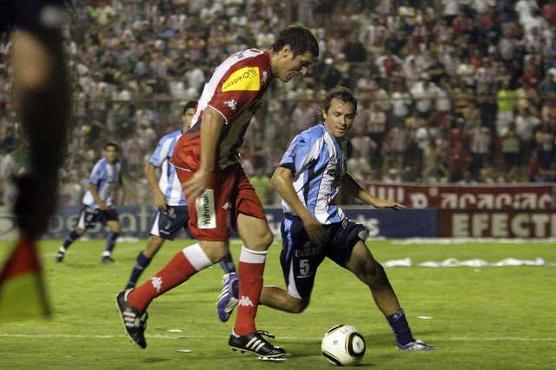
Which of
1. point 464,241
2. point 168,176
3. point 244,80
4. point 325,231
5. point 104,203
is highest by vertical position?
point 244,80

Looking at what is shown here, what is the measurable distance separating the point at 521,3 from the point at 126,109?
30.0 ft

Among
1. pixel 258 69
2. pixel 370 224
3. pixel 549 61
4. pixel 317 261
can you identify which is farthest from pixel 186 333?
pixel 549 61

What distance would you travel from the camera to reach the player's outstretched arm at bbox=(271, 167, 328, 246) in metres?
7.84

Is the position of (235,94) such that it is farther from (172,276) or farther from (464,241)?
(464,241)

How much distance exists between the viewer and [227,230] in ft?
25.4

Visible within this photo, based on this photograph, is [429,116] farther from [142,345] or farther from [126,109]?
[142,345]

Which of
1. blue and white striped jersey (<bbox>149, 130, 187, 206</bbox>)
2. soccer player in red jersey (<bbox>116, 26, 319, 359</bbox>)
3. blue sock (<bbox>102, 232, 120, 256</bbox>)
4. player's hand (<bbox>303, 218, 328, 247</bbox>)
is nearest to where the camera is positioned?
soccer player in red jersey (<bbox>116, 26, 319, 359</bbox>)

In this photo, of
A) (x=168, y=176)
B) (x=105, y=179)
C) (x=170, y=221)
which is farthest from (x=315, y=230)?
(x=105, y=179)

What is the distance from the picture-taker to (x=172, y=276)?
769cm

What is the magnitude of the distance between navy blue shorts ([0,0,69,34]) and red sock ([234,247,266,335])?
5582 mm

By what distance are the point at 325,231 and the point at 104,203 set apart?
34.5ft

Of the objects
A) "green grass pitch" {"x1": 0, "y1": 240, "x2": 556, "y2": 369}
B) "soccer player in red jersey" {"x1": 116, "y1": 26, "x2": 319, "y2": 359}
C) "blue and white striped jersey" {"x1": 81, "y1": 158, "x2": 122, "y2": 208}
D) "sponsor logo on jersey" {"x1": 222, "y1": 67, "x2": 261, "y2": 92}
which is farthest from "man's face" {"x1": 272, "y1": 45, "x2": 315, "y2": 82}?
"blue and white striped jersey" {"x1": 81, "y1": 158, "x2": 122, "y2": 208}

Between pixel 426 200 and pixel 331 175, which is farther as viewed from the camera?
pixel 426 200

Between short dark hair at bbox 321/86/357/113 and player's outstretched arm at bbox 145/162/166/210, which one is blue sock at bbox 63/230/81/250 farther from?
short dark hair at bbox 321/86/357/113
